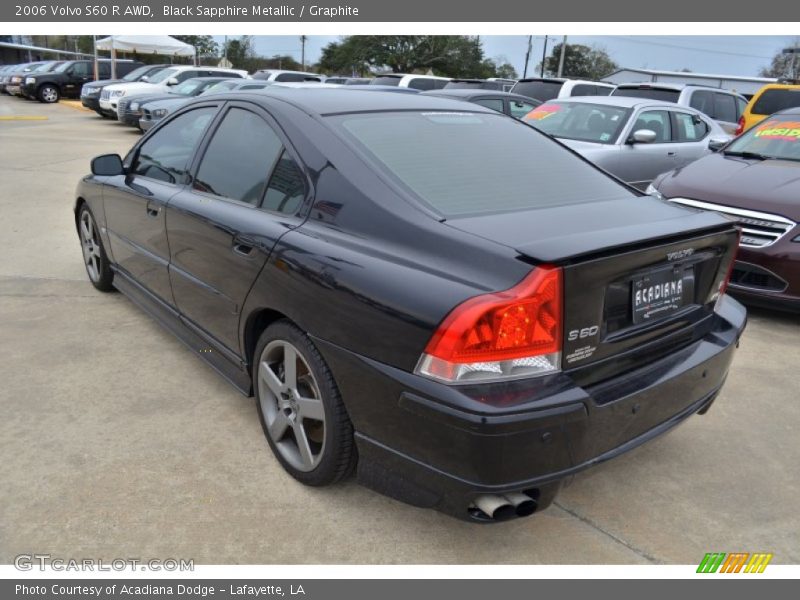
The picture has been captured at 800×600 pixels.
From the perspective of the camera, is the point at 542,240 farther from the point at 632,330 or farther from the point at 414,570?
the point at 414,570

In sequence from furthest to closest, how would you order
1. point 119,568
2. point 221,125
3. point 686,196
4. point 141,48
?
point 141,48, point 686,196, point 221,125, point 119,568

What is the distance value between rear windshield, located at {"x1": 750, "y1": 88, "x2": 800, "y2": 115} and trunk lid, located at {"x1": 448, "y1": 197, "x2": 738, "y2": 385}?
10780 mm

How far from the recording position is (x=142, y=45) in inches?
965

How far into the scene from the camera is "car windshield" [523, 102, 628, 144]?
7812 mm

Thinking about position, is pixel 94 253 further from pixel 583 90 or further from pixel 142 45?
pixel 142 45

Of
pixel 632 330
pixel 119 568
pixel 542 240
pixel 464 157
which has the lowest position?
pixel 119 568

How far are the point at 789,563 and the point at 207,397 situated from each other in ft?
8.94

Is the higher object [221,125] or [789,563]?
[221,125]

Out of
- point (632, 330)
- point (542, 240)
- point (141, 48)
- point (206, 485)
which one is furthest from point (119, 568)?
point (141, 48)

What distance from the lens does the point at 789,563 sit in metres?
2.45

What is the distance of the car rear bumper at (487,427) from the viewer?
2000mm

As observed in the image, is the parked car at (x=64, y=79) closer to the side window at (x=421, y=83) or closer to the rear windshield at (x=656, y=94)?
the side window at (x=421, y=83)

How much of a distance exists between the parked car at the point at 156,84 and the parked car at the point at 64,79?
9.89 metres

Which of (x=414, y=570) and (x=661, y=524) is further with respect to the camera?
(x=661, y=524)
